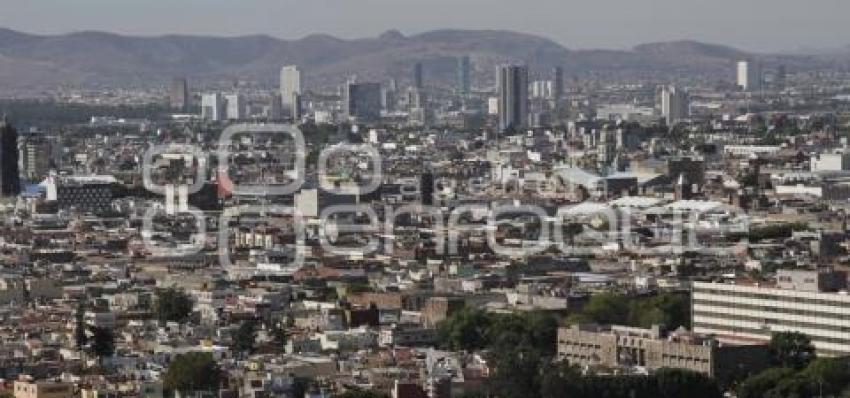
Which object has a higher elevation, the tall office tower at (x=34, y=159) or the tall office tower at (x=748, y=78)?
the tall office tower at (x=748, y=78)

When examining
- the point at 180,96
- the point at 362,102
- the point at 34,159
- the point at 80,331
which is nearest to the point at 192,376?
the point at 80,331

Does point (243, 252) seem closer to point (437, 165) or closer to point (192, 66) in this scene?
point (437, 165)

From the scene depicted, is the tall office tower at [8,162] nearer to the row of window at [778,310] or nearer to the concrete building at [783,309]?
the concrete building at [783,309]

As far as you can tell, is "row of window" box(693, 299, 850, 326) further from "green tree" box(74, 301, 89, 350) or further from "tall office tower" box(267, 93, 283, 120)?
"tall office tower" box(267, 93, 283, 120)

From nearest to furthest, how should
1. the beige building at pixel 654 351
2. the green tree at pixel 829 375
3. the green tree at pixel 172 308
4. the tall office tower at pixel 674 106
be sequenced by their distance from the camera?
the green tree at pixel 829 375 < the beige building at pixel 654 351 < the green tree at pixel 172 308 < the tall office tower at pixel 674 106

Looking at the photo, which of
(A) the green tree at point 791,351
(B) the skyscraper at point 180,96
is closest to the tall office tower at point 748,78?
(B) the skyscraper at point 180,96

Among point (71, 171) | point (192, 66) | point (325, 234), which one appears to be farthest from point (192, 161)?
point (192, 66)
